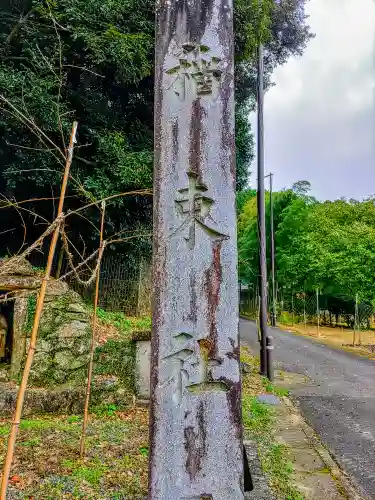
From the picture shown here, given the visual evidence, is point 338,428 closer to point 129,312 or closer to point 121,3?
point 129,312

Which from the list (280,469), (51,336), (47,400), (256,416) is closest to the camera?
(280,469)

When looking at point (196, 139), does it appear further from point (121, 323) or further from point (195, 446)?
point (121, 323)

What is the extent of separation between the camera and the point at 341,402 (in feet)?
23.5

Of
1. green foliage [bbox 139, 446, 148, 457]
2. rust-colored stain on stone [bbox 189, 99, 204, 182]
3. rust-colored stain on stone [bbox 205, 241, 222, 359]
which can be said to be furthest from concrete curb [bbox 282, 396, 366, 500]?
rust-colored stain on stone [bbox 189, 99, 204, 182]

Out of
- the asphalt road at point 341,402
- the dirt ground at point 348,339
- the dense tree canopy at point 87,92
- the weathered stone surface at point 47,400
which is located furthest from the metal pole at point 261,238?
the dirt ground at point 348,339

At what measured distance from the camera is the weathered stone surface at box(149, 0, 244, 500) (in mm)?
2188

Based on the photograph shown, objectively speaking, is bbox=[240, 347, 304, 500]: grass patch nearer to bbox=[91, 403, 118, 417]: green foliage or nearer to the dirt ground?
bbox=[91, 403, 118, 417]: green foliage

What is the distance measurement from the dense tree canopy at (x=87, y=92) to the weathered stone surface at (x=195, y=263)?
4.78 m

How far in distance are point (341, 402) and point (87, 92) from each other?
8543 millimetres

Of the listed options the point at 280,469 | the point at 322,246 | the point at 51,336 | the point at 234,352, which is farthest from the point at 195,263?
the point at 322,246

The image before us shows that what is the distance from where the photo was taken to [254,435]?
5020 mm

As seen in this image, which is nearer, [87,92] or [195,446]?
[195,446]

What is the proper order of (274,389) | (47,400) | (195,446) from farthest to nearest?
(274,389)
(47,400)
(195,446)

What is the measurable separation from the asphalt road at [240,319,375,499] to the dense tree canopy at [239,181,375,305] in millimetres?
5189
